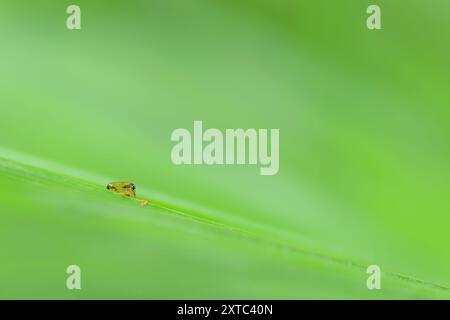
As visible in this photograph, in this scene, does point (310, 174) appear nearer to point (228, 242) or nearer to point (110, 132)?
point (228, 242)

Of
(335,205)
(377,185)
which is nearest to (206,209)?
(335,205)

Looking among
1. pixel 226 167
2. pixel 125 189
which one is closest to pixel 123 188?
pixel 125 189

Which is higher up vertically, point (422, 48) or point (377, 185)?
point (422, 48)

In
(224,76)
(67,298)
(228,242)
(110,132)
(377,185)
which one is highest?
(224,76)

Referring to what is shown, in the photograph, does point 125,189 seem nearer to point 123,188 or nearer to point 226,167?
point 123,188
